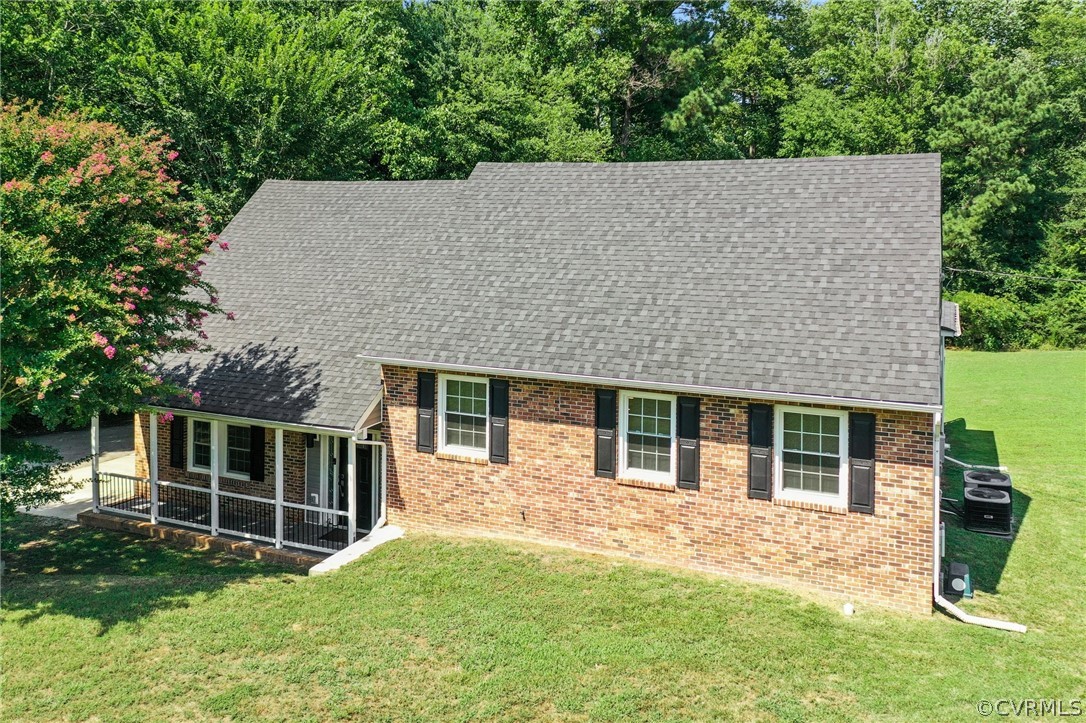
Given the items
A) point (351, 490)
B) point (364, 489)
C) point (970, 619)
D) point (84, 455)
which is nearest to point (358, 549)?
point (351, 490)

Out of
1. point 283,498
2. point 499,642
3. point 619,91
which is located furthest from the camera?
point 619,91

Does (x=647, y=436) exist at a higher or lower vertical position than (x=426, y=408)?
lower

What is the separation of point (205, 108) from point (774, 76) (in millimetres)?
34271

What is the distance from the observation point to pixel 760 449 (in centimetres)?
1228

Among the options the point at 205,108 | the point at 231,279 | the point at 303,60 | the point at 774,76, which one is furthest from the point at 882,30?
the point at 231,279

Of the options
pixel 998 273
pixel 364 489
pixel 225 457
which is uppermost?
pixel 998 273

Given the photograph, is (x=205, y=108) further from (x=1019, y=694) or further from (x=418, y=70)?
(x=1019, y=694)

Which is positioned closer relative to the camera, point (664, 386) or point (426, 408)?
point (664, 386)

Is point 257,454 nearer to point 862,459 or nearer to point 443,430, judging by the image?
point 443,430

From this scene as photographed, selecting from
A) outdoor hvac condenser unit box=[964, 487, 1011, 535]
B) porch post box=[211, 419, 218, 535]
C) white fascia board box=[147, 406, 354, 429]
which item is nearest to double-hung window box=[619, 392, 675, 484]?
white fascia board box=[147, 406, 354, 429]

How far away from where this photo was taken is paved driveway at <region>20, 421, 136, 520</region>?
1758cm

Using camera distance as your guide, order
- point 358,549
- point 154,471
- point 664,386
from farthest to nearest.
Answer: point 154,471 < point 358,549 < point 664,386

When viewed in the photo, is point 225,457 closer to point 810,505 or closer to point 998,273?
point 810,505

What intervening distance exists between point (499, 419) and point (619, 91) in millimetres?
31167
